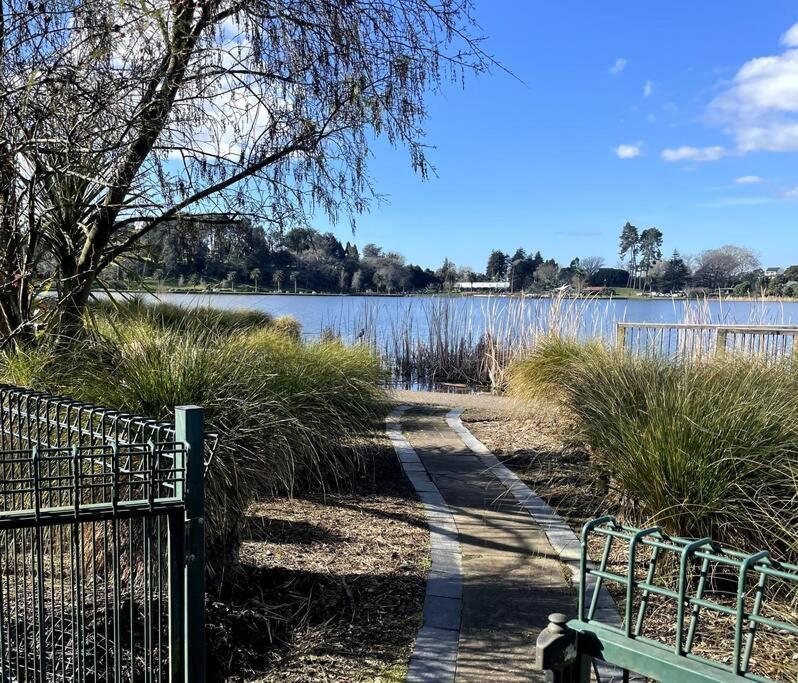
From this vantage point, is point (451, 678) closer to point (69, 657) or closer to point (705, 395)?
point (69, 657)

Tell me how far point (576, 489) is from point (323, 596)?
225 cm

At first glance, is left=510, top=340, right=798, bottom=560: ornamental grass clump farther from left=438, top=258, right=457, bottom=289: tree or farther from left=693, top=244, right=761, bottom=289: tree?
left=438, top=258, right=457, bottom=289: tree

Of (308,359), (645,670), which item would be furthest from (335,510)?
(645,670)

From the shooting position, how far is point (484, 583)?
4.06 meters

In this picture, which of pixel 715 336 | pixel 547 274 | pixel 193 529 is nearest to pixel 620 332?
pixel 715 336

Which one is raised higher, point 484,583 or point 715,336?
point 715,336

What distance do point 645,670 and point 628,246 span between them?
76.0ft

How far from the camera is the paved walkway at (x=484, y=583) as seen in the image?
3201 millimetres

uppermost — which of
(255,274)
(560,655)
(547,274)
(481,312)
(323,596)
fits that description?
(547,274)

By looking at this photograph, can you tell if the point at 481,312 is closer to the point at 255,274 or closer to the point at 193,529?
the point at 255,274

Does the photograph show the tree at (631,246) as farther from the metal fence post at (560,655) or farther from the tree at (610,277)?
the metal fence post at (560,655)

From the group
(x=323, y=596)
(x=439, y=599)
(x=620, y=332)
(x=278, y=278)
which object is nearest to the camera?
(x=439, y=599)

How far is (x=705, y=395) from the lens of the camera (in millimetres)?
4840

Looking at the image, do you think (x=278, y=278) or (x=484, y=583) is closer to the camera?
(x=484, y=583)
